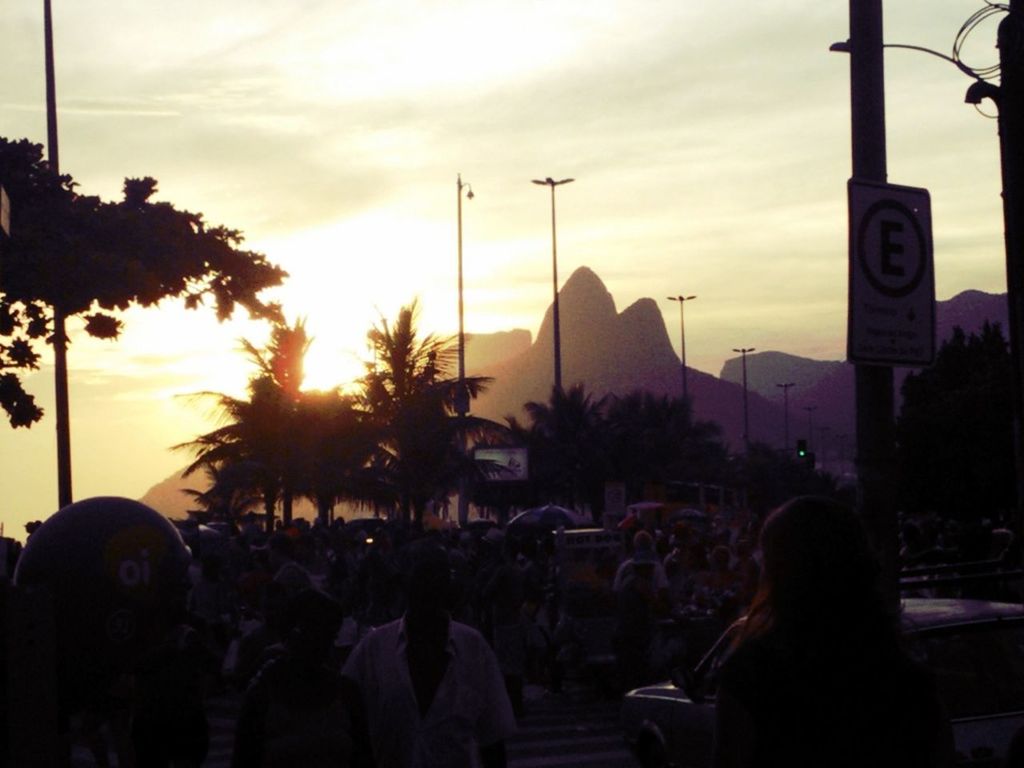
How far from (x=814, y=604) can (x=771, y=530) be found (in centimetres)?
21

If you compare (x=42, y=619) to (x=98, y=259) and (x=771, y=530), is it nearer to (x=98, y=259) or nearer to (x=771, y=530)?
(x=771, y=530)

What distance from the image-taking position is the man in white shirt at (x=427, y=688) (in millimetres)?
6156

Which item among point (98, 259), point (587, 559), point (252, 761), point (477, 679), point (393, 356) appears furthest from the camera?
point (393, 356)

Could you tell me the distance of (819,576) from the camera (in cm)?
371

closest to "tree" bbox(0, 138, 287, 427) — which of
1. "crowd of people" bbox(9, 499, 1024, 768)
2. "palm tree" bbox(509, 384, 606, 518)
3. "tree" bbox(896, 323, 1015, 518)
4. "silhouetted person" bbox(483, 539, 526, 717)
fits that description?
"crowd of people" bbox(9, 499, 1024, 768)

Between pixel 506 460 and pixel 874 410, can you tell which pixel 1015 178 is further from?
pixel 506 460

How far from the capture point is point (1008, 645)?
7.61m

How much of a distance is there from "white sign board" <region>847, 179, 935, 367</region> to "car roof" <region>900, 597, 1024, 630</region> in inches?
49.4

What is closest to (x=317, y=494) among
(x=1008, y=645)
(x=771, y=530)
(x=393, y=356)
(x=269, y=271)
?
(x=393, y=356)

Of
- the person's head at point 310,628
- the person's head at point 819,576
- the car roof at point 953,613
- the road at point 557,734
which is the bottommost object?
the road at point 557,734

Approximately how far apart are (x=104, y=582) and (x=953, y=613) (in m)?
4.77

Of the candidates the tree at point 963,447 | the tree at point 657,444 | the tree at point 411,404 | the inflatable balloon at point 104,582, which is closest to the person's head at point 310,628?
the inflatable balloon at point 104,582

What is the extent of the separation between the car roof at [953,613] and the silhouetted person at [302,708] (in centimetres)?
307

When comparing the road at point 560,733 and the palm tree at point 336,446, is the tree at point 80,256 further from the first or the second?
the palm tree at point 336,446
